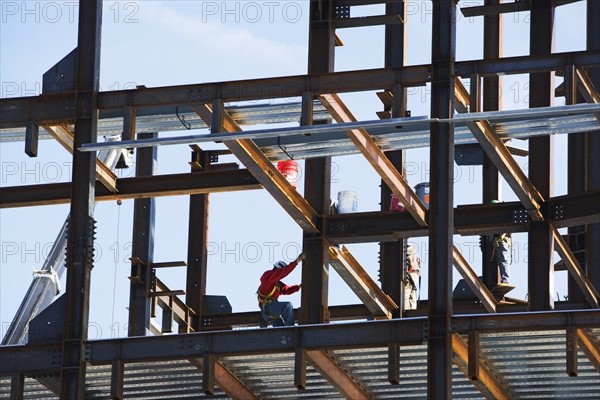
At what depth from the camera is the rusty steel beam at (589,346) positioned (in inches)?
1023

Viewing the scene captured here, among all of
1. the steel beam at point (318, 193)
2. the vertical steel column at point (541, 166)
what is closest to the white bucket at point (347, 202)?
the steel beam at point (318, 193)

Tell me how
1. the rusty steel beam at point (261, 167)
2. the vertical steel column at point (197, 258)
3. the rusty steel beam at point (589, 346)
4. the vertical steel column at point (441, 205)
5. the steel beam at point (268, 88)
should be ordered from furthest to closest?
the vertical steel column at point (197, 258) → the rusty steel beam at point (261, 167) → the steel beam at point (268, 88) → the rusty steel beam at point (589, 346) → the vertical steel column at point (441, 205)

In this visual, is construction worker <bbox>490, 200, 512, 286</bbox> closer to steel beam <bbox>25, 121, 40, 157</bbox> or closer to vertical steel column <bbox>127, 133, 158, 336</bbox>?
vertical steel column <bbox>127, 133, 158, 336</bbox>

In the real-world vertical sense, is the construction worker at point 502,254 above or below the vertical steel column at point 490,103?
below

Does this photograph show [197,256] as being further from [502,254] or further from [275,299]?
[502,254]

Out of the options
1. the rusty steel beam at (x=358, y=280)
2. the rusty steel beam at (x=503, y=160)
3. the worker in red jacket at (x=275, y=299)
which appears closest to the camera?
the rusty steel beam at (x=503, y=160)

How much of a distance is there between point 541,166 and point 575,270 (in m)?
1.88

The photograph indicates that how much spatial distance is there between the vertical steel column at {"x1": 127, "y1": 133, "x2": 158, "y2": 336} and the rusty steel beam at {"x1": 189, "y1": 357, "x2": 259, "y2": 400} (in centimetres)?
568

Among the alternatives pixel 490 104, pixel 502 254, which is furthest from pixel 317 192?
pixel 502 254

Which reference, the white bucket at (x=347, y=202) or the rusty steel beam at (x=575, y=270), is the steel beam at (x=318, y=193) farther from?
the rusty steel beam at (x=575, y=270)

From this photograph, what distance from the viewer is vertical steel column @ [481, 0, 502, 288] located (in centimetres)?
3284

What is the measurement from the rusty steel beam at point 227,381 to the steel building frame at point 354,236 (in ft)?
0.11

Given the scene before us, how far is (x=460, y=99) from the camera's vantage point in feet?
102

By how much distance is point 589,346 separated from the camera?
86.4 ft
